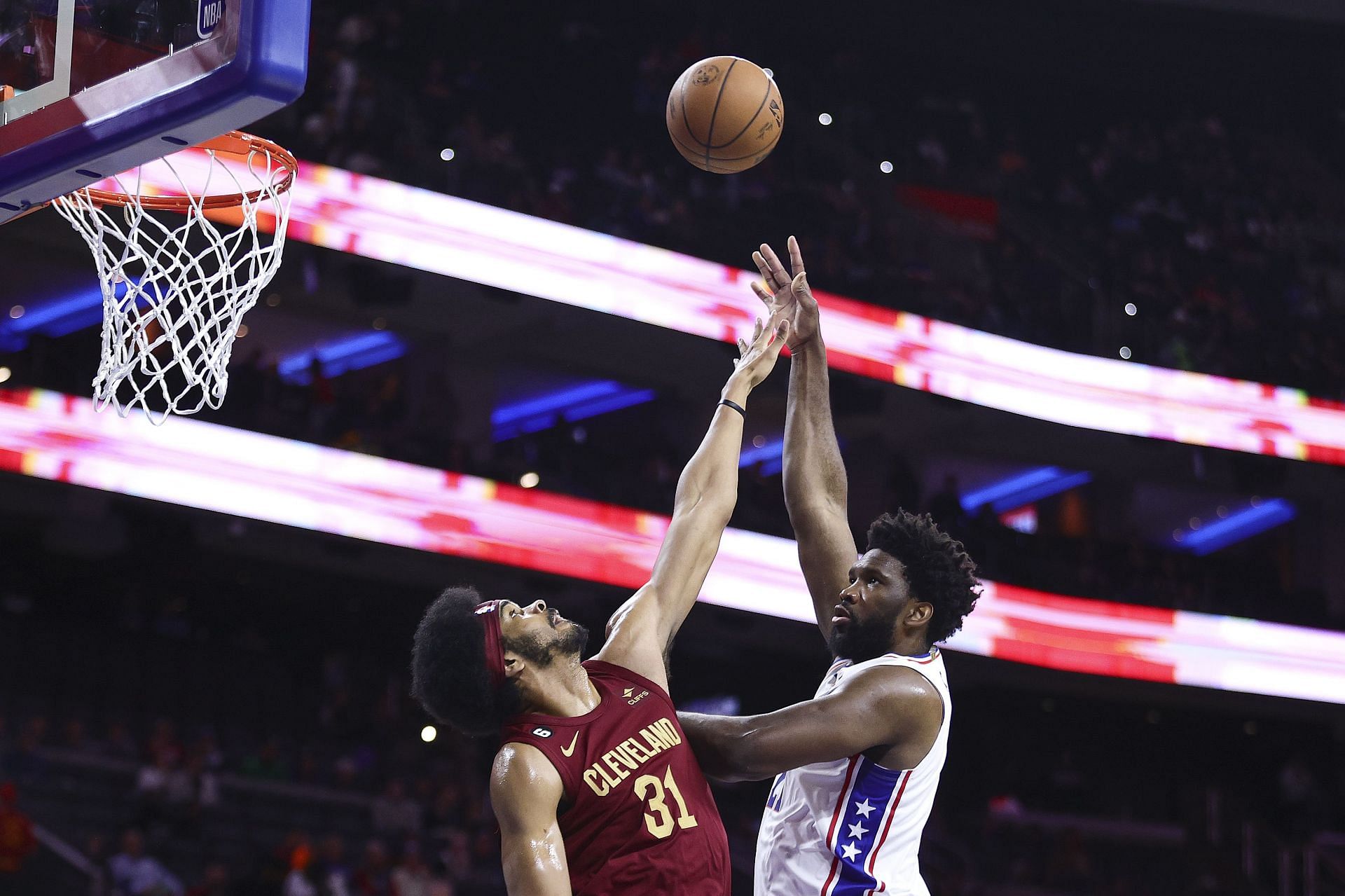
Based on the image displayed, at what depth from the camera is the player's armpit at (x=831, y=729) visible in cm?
316

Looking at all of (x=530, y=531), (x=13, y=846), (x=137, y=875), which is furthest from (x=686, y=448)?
(x=13, y=846)

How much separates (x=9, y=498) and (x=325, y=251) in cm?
352

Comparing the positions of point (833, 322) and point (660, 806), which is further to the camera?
point (833, 322)

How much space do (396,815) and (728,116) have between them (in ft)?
20.3

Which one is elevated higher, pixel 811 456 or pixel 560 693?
pixel 811 456

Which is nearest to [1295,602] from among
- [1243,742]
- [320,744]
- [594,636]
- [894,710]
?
[1243,742]

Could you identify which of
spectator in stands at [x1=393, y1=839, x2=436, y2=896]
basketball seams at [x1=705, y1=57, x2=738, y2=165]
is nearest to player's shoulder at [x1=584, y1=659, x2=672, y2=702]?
basketball seams at [x1=705, y1=57, x2=738, y2=165]

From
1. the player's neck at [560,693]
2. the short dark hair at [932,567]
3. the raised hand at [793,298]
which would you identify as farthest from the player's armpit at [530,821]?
the raised hand at [793,298]

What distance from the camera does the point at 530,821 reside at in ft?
9.15

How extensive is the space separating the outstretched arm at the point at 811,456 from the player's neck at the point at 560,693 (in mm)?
1053

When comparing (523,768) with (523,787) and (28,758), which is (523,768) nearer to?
(523,787)

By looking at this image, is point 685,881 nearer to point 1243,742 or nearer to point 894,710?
point 894,710

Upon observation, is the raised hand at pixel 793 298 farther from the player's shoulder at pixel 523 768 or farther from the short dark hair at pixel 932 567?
the player's shoulder at pixel 523 768

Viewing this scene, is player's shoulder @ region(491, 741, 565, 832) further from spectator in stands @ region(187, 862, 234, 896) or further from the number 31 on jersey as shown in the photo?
spectator in stands @ region(187, 862, 234, 896)
